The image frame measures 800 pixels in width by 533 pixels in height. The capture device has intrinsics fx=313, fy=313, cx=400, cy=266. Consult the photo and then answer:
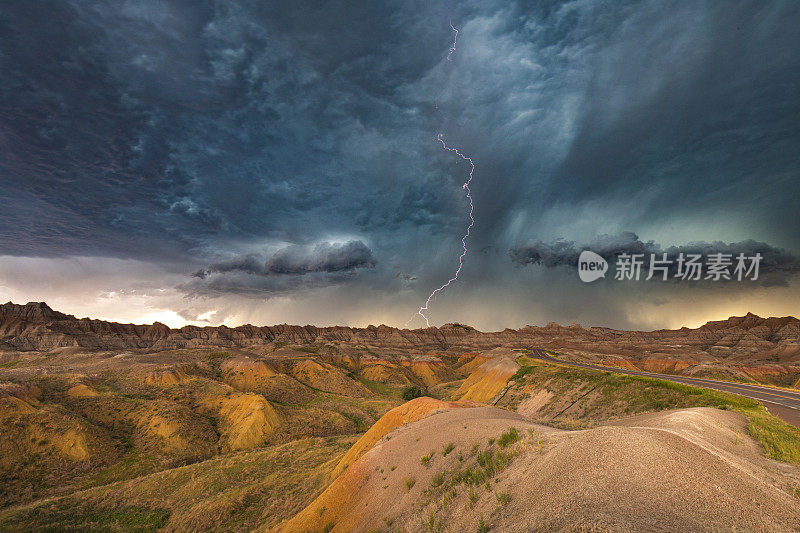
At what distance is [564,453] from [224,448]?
5520 centimetres

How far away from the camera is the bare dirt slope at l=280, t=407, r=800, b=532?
7301 millimetres

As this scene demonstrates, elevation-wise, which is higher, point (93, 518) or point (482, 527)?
point (482, 527)

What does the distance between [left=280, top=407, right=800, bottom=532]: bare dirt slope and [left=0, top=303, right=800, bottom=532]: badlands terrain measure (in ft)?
0.22

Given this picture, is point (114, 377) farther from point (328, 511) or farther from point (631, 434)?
A: point (631, 434)

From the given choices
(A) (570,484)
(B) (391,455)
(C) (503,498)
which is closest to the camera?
(A) (570,484)

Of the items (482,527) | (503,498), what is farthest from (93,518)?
(503,498)

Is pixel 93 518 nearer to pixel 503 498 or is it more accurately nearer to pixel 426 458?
pixel 426 458

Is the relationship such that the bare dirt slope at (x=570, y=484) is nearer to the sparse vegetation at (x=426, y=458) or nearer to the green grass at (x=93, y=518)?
the sparse vegetation at (x=426, y=458)

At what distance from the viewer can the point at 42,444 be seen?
39.2 meters

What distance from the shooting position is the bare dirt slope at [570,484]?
730cm

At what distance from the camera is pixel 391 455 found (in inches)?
750

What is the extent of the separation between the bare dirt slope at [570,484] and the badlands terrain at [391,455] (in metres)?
0.07

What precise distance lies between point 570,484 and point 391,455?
12.5 m

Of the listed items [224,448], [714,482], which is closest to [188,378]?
[224,448]
